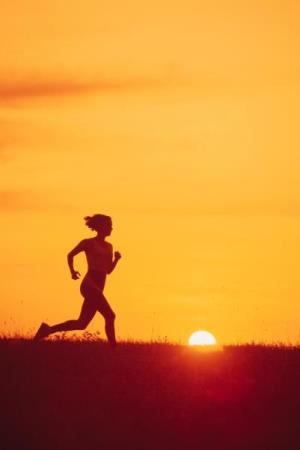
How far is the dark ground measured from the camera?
13.2 m

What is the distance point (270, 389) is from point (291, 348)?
4.51 meters

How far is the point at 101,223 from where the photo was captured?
62.3 ft

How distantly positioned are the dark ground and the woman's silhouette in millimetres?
727

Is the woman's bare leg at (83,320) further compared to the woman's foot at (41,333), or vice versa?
the woman's foot at (41,333)

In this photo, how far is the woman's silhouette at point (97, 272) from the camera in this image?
62.0 ft

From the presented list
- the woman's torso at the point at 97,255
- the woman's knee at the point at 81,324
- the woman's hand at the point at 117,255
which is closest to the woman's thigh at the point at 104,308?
the woman's knee at the point at 81,324

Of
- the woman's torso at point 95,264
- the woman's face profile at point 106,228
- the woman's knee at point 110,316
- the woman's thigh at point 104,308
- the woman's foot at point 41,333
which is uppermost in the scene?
the woman's face profile at point 106,228

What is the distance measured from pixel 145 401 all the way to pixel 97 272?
15.4 ft

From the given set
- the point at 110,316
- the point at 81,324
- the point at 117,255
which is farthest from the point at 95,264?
the point at 81,324

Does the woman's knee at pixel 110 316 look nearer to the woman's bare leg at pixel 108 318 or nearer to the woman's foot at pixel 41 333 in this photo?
the woman's bare leg at pixel 108 318

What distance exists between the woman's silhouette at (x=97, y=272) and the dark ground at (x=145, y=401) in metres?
0.73

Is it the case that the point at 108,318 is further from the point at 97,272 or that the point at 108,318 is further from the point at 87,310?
the point at 97,272

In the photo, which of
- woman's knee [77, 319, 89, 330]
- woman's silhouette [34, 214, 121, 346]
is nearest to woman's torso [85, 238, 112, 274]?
woman's silhouette [34, 214, 121, 346]

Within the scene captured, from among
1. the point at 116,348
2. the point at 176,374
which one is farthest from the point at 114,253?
the point at 176,374
